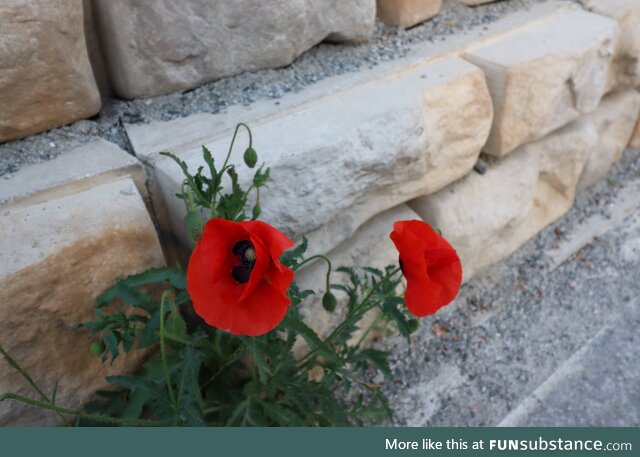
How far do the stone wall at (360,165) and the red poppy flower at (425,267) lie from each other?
41cm

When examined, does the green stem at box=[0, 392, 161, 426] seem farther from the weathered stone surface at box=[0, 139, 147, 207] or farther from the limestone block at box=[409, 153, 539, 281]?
the limestone block at box=[409, 153, 539, 281]

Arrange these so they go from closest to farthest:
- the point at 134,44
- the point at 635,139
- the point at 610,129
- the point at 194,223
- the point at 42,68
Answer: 1. the point at 194,223
2. the point at 42,68
3. the point at 134,44
4. the point at 610,129
5. the point at 635,139

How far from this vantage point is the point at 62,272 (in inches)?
46.4

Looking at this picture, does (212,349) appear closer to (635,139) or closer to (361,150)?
(361,150)

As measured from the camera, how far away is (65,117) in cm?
139

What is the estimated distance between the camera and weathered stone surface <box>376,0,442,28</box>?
1870mm

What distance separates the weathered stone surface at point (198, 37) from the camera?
1.42 m

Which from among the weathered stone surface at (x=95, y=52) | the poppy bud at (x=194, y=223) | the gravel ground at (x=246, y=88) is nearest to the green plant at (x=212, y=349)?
the poppy bud at (x=194, y=223)

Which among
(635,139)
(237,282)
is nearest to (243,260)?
(237,282)

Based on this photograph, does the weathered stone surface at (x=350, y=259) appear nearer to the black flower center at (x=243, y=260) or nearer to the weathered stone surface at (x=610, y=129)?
the black flower center at (x=243, y=260)

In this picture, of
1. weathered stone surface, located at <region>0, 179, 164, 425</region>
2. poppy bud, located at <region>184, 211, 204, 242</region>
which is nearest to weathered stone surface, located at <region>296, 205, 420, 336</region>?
weathered stone surface, located at <region>0, 179, 164, 425</region>

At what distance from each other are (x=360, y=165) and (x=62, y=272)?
683 millimetres
